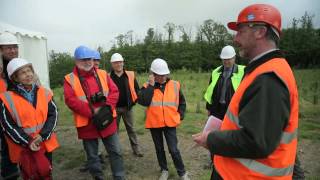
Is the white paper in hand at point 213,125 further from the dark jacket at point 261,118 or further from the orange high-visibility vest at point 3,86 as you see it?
the orange high-visibility vest at point 3,86

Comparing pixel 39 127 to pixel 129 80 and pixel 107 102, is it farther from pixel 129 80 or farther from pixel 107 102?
pixel 129 80

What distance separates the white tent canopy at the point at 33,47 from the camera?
868 centimetres

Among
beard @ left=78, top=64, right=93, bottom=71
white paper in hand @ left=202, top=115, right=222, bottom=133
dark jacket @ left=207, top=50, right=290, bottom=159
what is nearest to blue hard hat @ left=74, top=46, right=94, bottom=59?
beard @ left=78, top=64, right=93, bottom=71

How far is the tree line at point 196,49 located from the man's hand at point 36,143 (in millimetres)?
22069

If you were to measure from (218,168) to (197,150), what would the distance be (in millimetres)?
4188

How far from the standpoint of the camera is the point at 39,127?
3791mm

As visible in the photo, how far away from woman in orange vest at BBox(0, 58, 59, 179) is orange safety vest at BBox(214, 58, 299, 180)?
2500mm

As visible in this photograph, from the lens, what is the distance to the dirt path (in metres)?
5.24

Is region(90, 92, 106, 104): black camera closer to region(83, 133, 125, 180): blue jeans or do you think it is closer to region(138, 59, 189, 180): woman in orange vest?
region(83, 133, 125, 180): blue jeans

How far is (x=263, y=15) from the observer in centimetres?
196

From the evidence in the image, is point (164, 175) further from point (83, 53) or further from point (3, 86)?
point (3, 86)

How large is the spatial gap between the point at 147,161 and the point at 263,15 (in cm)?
438

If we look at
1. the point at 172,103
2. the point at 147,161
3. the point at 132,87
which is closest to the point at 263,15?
the point at 172,103

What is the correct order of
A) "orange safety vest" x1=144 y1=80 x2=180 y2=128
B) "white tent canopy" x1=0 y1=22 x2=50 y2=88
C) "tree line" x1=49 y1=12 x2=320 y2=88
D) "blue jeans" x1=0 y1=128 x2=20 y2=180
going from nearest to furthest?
"blue jeans" x1=0 y1=128 x2=20 y2=180
"orange safety vest" x1=144 y1=80 x2=180 y2=128
"white tent canopy" x1=0 y1=22 x2=50 y2=88
"tree line" x1=49 y1=12 x2=320 y2=88
